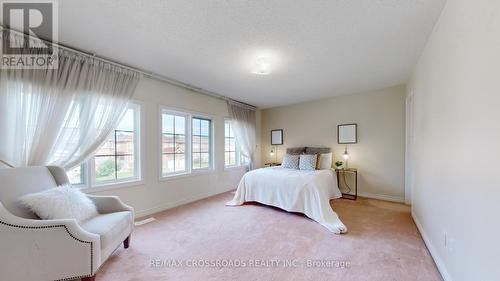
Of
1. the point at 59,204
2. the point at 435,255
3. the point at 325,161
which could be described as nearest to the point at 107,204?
the point at 59,204

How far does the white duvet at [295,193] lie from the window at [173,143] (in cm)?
120

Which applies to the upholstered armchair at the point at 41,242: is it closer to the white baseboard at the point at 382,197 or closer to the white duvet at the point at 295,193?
the white duvet at the point at 295,193

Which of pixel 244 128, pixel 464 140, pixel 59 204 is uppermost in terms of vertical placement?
pixel 244 128

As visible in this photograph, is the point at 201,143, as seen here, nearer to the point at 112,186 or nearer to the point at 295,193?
the point at 112,186

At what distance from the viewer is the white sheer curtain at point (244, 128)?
4801 mm

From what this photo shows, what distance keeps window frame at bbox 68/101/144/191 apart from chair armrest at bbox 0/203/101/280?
1.23m

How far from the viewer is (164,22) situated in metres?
1.82

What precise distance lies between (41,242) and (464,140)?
298cm

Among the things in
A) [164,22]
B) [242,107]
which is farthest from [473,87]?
[242,107]

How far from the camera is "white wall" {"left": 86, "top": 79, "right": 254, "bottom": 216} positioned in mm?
3047

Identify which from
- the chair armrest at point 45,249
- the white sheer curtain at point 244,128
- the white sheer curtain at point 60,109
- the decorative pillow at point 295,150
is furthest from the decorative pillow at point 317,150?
the chair armrest at point 45,249

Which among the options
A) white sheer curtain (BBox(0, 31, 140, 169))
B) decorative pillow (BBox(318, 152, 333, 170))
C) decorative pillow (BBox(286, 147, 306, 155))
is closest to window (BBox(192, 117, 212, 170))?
white sheer curtain (BBox(0, 31, 140, 169))

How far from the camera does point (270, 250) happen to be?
2.09 meters

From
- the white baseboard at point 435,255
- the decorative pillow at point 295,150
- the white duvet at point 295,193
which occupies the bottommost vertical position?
the white baseboard at point 435,255
